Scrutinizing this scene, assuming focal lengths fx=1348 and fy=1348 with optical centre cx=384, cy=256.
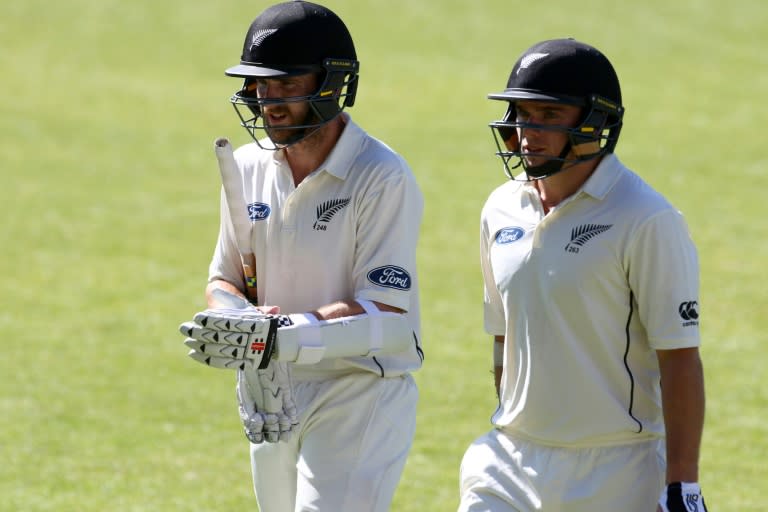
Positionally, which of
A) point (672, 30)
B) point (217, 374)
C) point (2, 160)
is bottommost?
point (217, 374)

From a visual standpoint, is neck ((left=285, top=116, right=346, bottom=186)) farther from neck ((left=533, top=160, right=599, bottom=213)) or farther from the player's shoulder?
the player's shoulder

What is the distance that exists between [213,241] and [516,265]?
425 inches

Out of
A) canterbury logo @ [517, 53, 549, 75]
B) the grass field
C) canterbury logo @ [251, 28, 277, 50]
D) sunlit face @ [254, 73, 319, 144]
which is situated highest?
canterbury logo @ [251, 28, 277, 50]

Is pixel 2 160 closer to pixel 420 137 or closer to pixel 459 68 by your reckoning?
pixel 420 137

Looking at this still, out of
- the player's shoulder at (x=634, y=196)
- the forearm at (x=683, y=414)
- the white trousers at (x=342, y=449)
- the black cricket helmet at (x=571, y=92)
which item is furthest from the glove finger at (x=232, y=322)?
the forearm at (x=683, y=414)

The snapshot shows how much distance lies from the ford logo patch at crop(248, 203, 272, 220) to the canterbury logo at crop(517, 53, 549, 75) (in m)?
1.16

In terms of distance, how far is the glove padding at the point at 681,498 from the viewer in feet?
12.6

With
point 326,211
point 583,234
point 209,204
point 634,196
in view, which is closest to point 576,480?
point 583,234

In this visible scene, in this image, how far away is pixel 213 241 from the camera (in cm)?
1480

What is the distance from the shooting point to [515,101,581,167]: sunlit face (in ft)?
13.7

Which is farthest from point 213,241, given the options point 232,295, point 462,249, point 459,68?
point 232,295

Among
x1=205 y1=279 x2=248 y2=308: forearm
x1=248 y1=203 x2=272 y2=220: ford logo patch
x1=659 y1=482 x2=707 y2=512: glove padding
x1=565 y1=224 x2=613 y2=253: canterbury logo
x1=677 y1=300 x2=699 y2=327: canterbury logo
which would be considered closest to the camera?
x1=659 y1=482 x2=707 y2=512: glove padding

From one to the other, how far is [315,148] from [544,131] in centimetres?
103

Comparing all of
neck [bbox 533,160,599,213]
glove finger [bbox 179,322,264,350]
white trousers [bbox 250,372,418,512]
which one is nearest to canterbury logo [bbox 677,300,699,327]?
neck [bbox 533,160,599,213]
